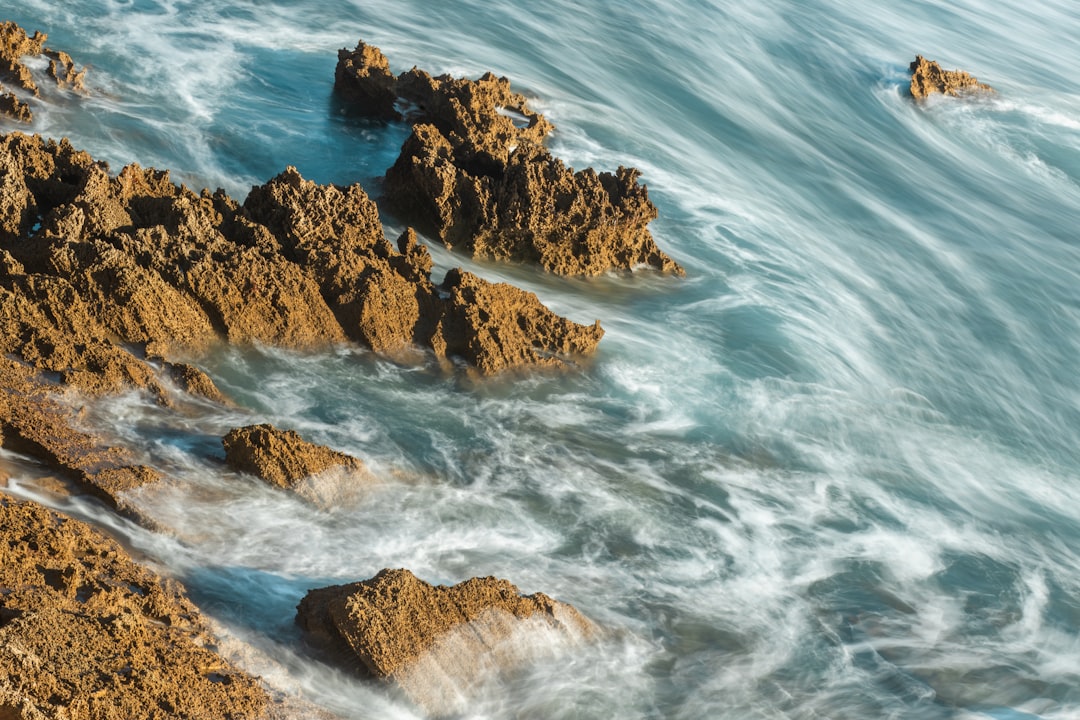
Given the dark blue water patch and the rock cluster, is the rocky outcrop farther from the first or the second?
the rock cluster

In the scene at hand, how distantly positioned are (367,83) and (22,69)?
5103 millimetres

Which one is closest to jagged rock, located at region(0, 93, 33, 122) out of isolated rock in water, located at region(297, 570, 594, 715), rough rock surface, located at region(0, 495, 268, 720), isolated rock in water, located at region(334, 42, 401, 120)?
isolated rock in water, located at region(334, 42, 401, 120)

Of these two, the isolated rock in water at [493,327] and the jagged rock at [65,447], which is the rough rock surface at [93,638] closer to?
the jagged rock at [65,447]

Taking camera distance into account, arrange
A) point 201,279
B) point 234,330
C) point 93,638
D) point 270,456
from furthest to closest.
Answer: point 234,330, point 201,279, point 270,456, point 93,638

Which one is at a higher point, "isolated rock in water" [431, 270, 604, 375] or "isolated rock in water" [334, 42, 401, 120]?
"isolated rock in water" [334, 42, 401, 120]

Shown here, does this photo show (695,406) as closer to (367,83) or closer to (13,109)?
(367,83)

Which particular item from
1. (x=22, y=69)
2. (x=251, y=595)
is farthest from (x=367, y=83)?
(x=251, y=595)

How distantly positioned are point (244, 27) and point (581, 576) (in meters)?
15.3

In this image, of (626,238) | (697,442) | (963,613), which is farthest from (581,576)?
(626,238)

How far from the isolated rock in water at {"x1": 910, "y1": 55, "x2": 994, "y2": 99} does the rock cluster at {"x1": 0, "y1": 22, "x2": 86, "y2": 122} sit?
1848cm

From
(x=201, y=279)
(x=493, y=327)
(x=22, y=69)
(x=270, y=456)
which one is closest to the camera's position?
(x=270, y=456)

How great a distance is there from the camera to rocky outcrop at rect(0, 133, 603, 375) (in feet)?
28.3

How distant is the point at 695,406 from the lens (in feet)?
37.0

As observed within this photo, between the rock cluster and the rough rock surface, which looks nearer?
the rough rock surface
